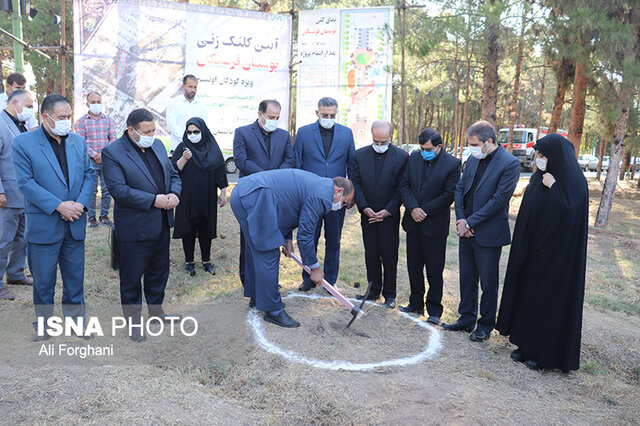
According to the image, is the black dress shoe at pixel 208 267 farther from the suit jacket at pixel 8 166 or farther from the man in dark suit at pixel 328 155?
the suit jacket at pixel 8 166

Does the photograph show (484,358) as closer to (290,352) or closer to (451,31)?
(290,352)

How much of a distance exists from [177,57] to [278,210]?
775cm

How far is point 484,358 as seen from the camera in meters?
3.71

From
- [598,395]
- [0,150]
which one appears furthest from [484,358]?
[0,150]

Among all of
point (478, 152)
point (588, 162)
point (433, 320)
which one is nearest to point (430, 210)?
point (478, 152)

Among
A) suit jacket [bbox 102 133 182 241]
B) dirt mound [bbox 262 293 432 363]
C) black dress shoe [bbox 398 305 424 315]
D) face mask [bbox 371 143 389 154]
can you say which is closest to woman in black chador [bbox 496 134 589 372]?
dirt mound [bbox 262 293 432 363]

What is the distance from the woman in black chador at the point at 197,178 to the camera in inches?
197

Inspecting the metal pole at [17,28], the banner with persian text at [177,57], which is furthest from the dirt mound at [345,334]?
the banner with persian text at [177,57]

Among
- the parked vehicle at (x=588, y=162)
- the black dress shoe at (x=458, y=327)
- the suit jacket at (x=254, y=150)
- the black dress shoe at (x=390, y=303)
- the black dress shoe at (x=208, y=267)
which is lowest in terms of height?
the black dress shoe at (x=458, y=327)

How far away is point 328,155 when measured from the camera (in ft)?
15.9

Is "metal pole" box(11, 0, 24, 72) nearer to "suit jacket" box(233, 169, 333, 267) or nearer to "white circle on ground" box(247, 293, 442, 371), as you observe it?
"suit jacket" box(233, 169, 333, 267)

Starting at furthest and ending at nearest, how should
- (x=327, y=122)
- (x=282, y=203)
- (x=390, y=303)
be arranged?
(x=327, y=122), (x=390, y=303), (x=282, y=203)

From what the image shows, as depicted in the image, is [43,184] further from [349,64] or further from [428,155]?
[349,64]

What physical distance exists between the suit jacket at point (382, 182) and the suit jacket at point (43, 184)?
244 cm
